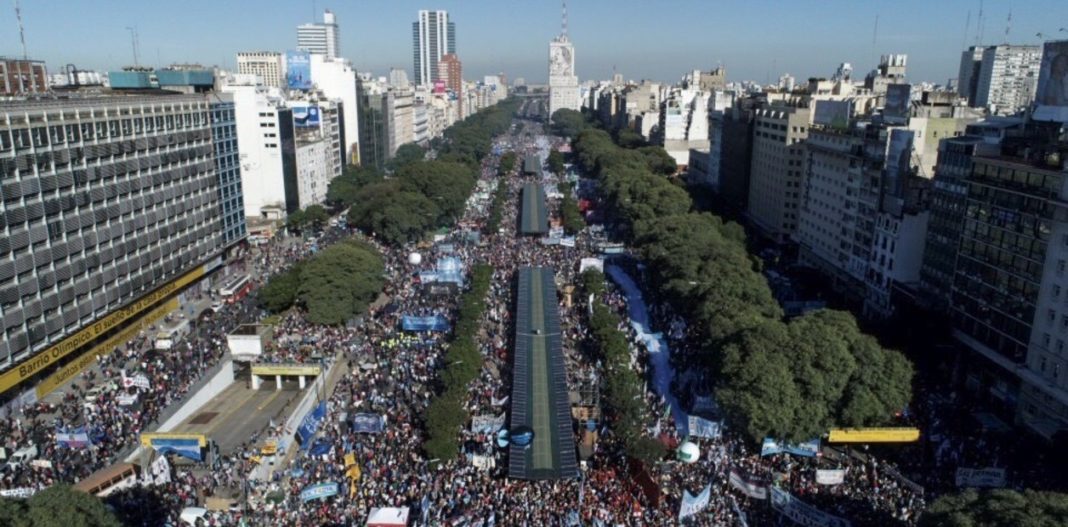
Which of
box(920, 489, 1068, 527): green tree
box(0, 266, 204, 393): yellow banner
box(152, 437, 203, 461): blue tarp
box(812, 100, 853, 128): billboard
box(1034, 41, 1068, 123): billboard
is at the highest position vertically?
box(1034, 41, 1068, 123): billboard

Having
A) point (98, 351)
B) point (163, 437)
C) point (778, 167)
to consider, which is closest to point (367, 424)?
point (163, 437)

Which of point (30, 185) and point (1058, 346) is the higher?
point (30, 185)

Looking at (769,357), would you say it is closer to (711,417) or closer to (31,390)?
(711,417)

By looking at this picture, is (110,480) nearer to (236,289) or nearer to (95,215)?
(95,215)

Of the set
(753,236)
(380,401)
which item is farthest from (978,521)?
(753,236)

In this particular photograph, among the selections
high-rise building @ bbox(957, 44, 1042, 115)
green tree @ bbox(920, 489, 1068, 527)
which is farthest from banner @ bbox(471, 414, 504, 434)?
high-rise building @ bbox(957, 44, 1042, 115)

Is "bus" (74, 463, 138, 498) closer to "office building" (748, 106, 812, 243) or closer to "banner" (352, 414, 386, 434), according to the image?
"banner" (352, 414, 386, 434)
